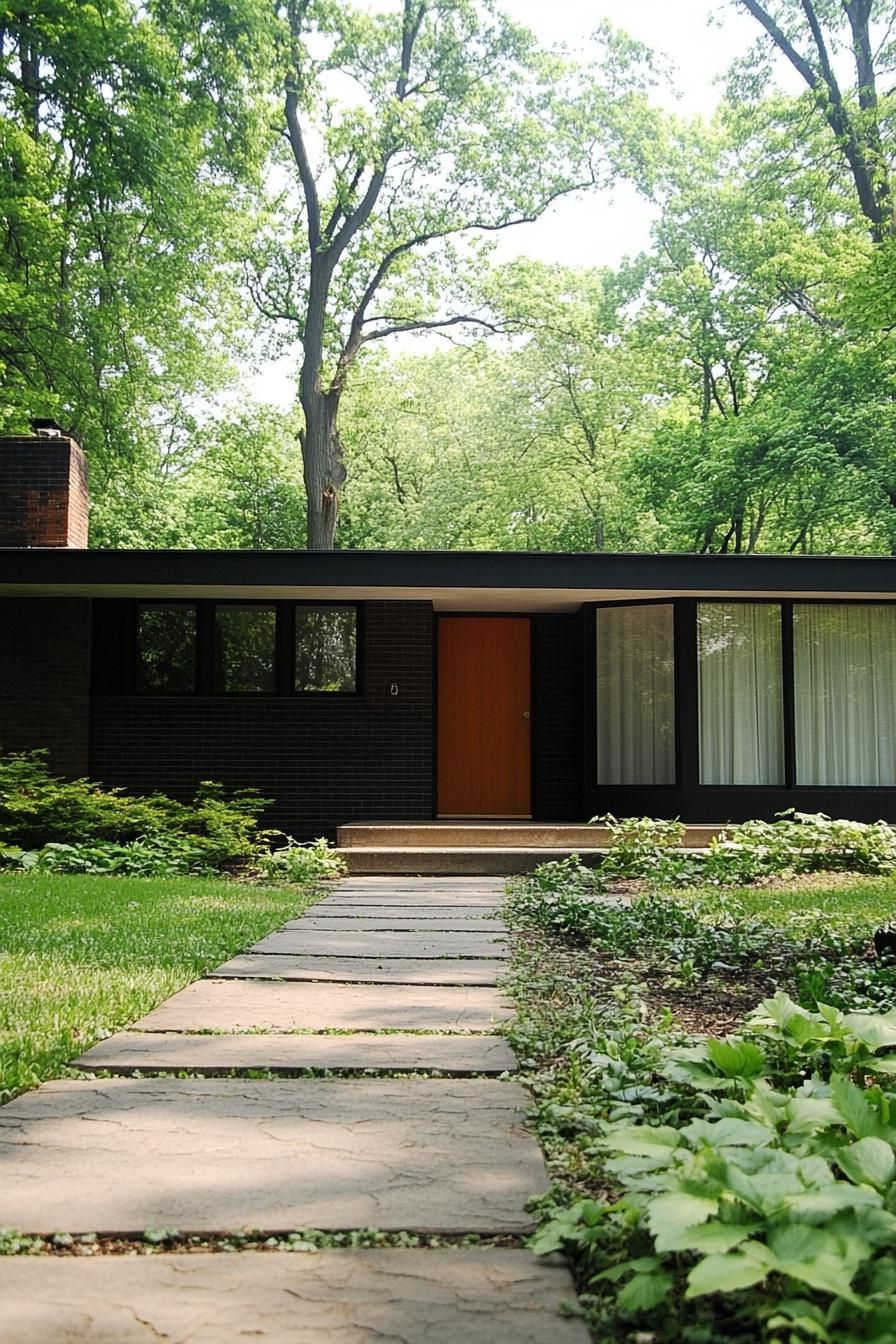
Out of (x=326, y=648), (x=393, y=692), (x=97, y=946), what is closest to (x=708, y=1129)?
(x=97, y=946)

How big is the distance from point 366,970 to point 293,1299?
2.96m

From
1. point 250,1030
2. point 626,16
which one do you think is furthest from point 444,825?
point 626,16

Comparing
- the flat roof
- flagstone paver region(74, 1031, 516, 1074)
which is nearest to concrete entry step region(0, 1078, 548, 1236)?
flagstone paver region(74, 1031, 516, 1074)

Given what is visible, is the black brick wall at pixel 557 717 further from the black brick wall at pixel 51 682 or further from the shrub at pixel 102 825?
the black brick wall at pixel 51 682

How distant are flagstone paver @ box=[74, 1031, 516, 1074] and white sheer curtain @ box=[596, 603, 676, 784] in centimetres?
775

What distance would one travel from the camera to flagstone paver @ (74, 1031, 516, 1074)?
10.4 feet

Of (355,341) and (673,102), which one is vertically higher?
(673,102)

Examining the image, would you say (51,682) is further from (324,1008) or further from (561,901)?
(324,1008)

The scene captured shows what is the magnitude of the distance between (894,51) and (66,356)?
52.1 feet

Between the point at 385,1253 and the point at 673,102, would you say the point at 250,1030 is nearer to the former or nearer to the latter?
the point at 385,1253

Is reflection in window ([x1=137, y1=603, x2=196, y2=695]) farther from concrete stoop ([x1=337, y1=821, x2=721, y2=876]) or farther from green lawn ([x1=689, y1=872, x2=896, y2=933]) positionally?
green lawn ([x1=689, y1=872, x2=896, y2=933])

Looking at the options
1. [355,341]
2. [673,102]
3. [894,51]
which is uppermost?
[673,102]

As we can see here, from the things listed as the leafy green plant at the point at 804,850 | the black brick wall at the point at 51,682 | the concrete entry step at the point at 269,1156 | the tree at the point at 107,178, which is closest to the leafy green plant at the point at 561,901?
the leafy green plant at the point at 804,850

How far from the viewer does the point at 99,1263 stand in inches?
75.6
